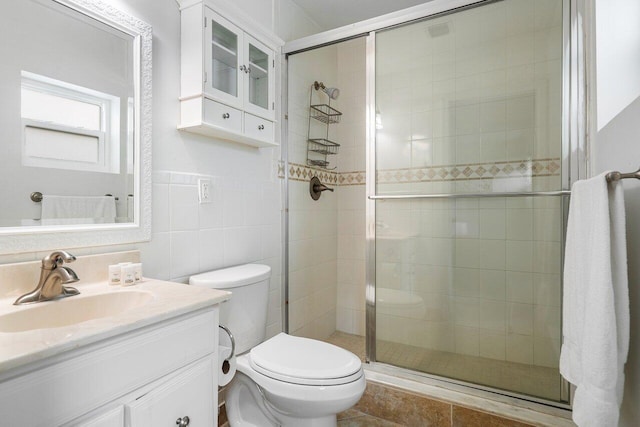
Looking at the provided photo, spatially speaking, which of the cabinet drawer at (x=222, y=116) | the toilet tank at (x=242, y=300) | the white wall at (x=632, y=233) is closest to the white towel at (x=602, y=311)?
the white wall at (x=632, y=233)

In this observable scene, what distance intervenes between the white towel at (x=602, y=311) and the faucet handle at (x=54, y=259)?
4.84 feet

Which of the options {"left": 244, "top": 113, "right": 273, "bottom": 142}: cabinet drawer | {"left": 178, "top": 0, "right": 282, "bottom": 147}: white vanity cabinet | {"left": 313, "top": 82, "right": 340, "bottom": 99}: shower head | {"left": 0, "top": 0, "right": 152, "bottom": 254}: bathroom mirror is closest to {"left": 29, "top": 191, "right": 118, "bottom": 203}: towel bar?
{"left": 0, "top": 0, "right": 152, "bottom": 254}: bathroom mirror

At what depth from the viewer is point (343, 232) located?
111 inches

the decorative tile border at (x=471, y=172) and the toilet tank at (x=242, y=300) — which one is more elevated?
the decorative tile border at (x=471, y=172)

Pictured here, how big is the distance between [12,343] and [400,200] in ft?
5.49

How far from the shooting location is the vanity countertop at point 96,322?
2.07ft

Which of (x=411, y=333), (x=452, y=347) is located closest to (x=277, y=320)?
(x=411, y=333)

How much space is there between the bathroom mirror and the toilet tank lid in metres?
0.29

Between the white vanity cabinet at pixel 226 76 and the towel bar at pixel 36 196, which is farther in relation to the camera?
the white vanity cabinet at pixel 226 76

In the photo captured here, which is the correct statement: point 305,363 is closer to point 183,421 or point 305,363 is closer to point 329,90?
point 183,421

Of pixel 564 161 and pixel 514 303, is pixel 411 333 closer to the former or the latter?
pixel 514 303

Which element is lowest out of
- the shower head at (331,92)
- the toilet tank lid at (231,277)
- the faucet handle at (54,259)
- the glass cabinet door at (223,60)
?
the toilet tank lid at (231,277)

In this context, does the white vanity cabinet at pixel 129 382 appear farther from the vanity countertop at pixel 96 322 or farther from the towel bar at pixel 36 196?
the towel bar at pixel 36 196

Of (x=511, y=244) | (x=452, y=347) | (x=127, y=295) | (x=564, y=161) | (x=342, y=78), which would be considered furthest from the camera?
(x=342, y=78)
